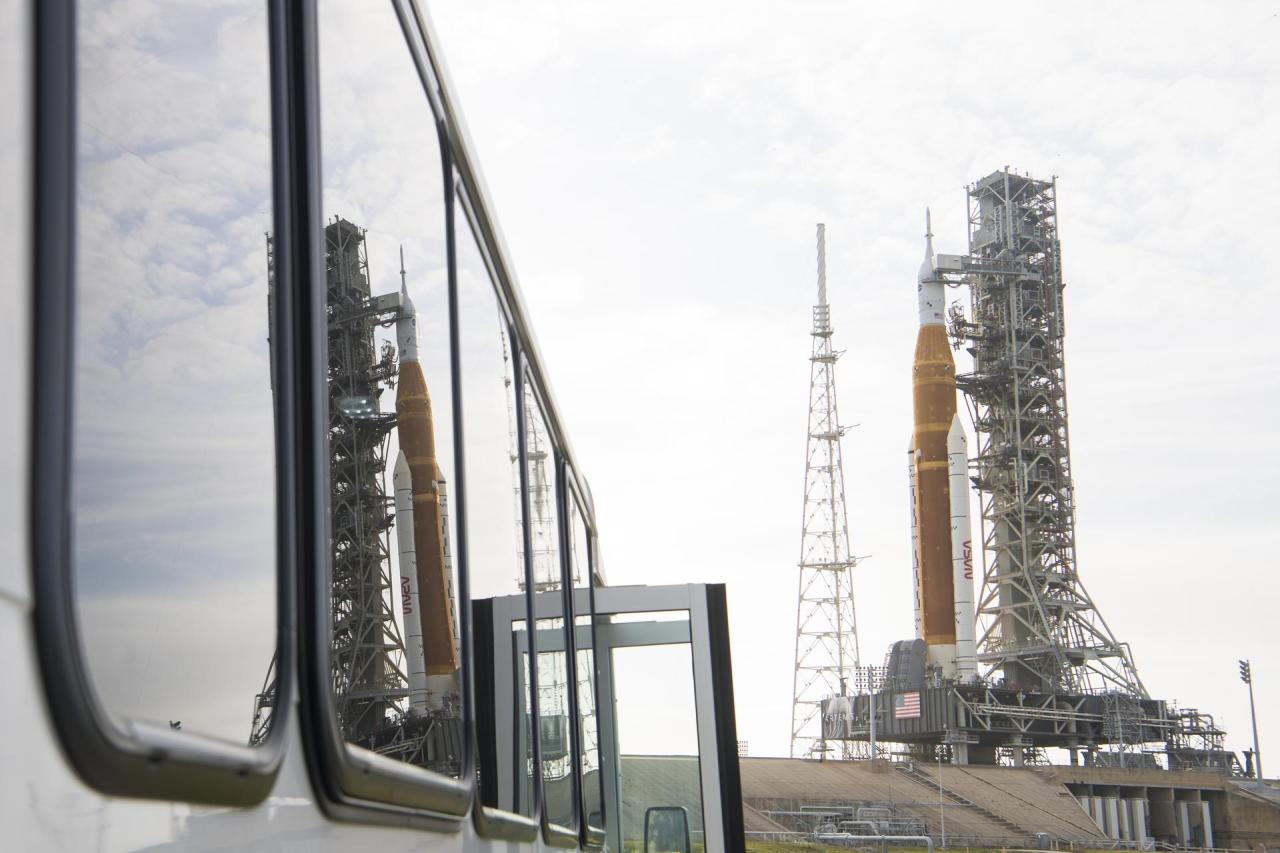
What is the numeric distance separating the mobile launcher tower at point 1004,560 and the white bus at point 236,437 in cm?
4420

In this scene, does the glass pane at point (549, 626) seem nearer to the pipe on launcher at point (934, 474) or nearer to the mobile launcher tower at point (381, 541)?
the mobile launcher tower at point (381, 541)

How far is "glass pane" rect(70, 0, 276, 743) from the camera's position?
995mm

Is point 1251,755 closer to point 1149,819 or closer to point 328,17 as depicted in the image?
point 1149,819

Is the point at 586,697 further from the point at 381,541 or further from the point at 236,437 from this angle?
the point at 236,437

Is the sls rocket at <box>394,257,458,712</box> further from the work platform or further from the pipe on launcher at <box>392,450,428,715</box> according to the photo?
the work platform

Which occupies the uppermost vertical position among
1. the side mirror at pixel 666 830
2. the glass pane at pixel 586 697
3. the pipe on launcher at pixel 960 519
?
the pipe on launcher at pixel 960 519

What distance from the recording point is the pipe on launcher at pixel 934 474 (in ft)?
151

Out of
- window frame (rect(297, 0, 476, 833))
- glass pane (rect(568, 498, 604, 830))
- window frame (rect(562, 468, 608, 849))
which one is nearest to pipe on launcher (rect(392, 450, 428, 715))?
window frame (rect(297, 0, 476, 833))

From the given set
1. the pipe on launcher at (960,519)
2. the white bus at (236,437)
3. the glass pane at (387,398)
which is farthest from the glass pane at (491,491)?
the pipe on launcher at (960,519)

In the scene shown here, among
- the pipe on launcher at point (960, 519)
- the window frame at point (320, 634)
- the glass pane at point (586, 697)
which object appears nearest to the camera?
the window frame at point (320, 634)

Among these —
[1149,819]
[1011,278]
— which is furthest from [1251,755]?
[1011,278]

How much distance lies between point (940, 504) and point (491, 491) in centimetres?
4408

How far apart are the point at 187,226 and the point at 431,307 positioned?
1108 mm

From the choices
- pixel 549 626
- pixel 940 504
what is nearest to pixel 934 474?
pixel 940 504
